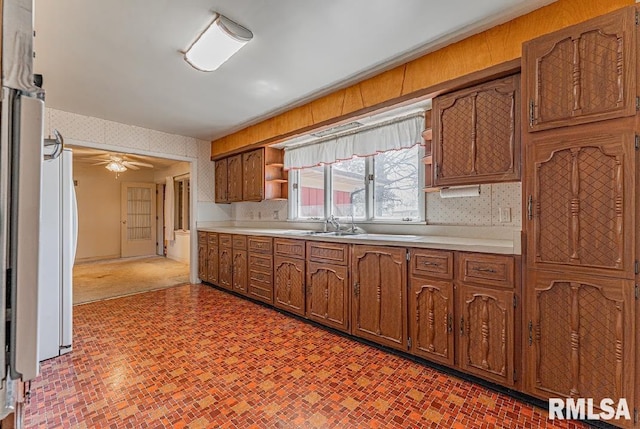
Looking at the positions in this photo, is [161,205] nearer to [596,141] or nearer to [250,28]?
[250,28]

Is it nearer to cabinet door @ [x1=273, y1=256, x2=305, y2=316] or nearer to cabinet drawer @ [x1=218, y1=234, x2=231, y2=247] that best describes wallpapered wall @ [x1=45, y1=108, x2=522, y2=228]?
cabinet drawer @ [x1=218, y1=234, x2=231, y2=247]

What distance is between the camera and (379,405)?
180 cm

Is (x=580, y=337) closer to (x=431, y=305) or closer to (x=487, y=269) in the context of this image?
(x=487, y=269)

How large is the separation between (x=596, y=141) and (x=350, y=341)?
2.25 metres

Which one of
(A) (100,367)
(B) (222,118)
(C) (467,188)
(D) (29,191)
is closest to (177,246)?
(B) (222,118)

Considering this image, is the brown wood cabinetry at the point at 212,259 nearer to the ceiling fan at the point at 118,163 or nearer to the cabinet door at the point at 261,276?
the cabinet door at the point at 261,276

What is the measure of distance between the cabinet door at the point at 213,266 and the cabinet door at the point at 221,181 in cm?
85

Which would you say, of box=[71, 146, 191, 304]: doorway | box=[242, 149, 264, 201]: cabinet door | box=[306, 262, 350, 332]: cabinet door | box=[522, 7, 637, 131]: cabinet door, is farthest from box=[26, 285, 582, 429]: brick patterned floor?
box=[71, 146, 191, 304]: doorway

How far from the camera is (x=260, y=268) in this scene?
12.2ft

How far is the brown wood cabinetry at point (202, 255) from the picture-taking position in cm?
474

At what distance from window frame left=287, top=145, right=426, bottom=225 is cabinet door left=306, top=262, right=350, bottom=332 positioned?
79 centimetres

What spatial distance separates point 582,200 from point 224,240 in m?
3.94

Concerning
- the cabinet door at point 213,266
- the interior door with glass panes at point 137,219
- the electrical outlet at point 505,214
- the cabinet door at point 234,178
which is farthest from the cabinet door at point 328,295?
the interior door with glass panes at point 137,219

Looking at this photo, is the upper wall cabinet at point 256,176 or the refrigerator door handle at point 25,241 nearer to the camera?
the refrigerator door handle at point 25,241
